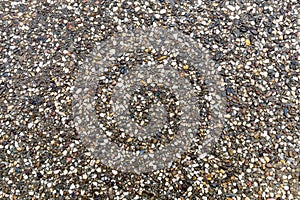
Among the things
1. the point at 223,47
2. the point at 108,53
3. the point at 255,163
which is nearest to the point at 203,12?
the point at 223,47

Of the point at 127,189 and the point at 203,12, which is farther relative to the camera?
the point at 203,12

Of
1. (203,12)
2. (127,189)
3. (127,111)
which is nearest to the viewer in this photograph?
(127,189)

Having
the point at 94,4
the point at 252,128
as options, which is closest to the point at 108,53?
the point at 94,4

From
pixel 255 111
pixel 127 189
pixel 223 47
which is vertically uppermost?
pixel 223 47

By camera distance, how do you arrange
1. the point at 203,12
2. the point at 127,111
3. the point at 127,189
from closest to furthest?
the point at 127,189 < the point at 127,111 < the point at 203,12

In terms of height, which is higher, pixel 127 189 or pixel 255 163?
pixel 255 163

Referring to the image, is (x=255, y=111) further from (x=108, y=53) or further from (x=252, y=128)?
(x=108, y=53)
